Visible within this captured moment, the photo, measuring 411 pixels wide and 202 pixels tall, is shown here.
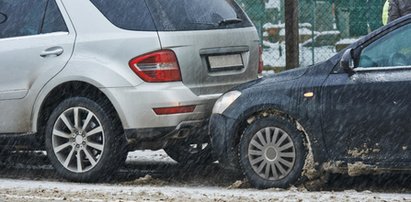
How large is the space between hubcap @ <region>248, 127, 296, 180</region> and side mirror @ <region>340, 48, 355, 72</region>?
696mm

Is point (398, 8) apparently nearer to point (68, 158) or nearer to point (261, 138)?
point (261, 138)

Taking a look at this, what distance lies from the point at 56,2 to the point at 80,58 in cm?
67

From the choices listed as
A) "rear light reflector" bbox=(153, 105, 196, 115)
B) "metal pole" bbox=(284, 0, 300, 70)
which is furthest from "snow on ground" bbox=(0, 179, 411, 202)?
"metal pole" bbox=(284, 0, 300, 70)

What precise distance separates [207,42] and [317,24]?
6966 millimetres

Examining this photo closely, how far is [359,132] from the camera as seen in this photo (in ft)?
29.5

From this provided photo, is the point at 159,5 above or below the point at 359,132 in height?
above

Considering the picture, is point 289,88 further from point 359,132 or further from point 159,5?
point 159,5

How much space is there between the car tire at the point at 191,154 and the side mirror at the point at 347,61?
235 cm

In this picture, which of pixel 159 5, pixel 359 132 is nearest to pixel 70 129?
pixel 159 5

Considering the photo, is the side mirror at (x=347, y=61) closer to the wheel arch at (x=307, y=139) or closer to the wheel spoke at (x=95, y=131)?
the wheel arch at (x=307, y=139)

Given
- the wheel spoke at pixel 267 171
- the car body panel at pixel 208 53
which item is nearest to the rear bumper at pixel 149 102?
the car body panel at pixel 208 53

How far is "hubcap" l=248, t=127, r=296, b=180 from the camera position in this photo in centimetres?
923

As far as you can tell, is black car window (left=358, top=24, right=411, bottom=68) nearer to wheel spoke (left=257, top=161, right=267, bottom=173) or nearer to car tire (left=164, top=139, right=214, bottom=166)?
wheel spoke (left=257, top=161, right=267, bottom=173)

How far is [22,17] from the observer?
35.1 feet
